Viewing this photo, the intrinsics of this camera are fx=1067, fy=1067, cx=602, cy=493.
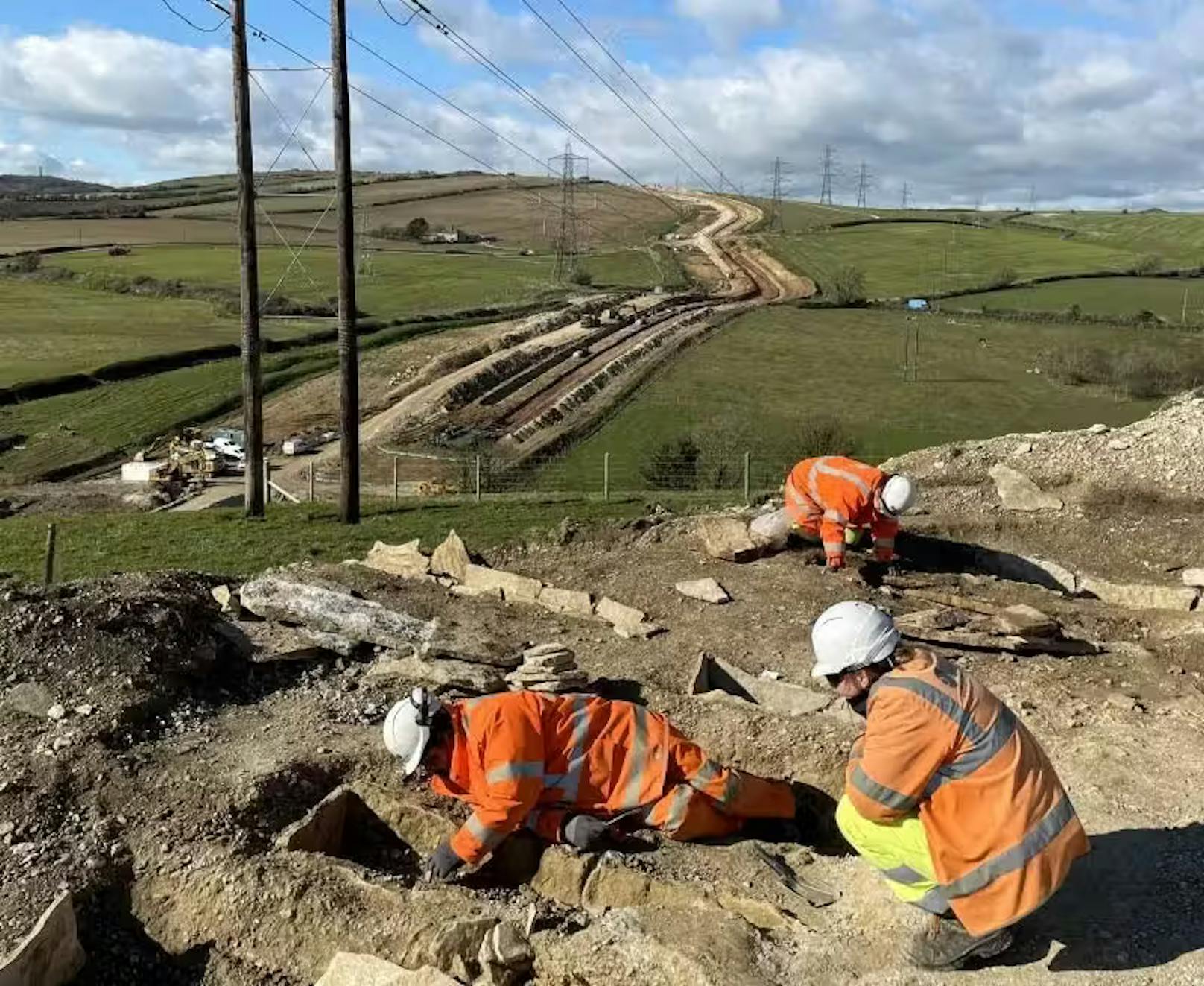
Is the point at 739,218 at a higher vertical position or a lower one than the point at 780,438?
higher

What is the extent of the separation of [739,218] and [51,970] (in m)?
136

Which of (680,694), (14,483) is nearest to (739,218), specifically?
(14,483)

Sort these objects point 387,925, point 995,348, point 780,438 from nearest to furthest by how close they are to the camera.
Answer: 1. point 387,925
2. point 780,438
3. point 995,348

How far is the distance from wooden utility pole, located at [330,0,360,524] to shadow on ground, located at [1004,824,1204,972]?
44.9ft

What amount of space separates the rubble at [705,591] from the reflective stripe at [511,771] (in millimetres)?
5224

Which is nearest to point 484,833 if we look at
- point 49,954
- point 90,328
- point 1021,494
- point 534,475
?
point 49,954

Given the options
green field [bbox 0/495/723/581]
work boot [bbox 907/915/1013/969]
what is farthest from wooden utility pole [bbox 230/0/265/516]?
work boot [bbox 907/915/1013/969]

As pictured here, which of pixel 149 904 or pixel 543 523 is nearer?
pixel 149 904

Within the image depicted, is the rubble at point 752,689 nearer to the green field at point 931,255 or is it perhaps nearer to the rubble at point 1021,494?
the rubble at point 1021,494

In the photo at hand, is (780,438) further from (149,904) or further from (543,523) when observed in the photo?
(149,904)

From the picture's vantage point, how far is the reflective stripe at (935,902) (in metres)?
4.98

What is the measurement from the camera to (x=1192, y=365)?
5284cm

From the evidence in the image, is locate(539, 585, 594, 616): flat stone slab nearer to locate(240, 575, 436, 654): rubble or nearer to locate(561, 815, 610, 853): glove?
locate(240, 575, 436, 654): rubble

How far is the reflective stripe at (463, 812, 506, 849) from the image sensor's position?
6.08m
